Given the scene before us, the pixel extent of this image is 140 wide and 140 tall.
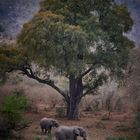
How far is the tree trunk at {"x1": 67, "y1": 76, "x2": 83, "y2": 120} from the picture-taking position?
25094mm

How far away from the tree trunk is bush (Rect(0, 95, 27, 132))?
6.24 meters

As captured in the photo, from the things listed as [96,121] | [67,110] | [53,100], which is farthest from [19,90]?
[96,121]

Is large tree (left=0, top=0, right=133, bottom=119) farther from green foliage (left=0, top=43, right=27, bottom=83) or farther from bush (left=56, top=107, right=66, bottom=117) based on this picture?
bush (left=56, top=107, right=66, bottom=117)

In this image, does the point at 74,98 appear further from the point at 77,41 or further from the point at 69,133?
the point at 69,133

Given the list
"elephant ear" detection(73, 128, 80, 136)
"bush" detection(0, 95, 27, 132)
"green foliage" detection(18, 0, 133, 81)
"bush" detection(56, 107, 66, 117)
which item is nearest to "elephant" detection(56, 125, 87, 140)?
"elephant ear" detection(73, 128, 80, 136)

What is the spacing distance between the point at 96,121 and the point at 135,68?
16.1ft

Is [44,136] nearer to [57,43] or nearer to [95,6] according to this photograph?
[57,43]

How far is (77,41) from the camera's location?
75.2 feet

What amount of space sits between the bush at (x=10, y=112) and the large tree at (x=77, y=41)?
453 centimetres

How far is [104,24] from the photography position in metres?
24.5

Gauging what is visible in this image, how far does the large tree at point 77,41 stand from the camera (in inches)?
904

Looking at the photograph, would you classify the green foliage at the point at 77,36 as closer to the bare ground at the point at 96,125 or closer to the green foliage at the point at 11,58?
the green foliage at the point at 11,58

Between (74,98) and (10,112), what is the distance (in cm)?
680

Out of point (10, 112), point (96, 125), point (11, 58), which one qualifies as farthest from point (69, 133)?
point (11, 58)
